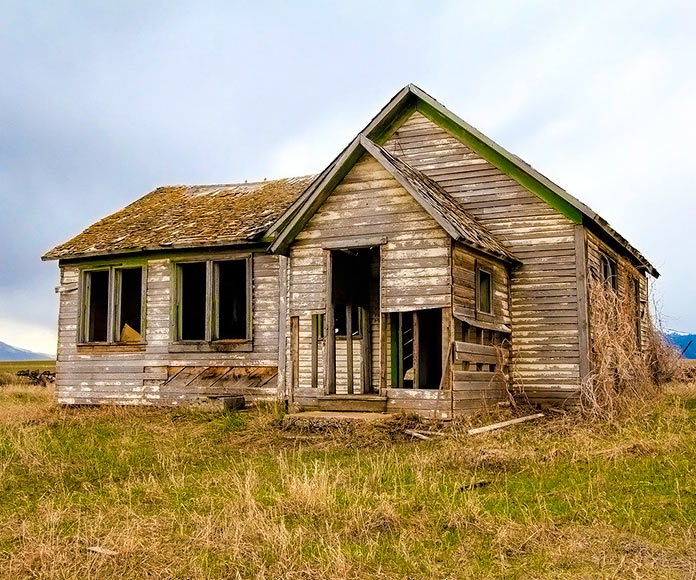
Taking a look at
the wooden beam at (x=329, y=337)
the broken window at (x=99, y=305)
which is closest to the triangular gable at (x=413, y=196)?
the wooden beam at (x=329, y=337)

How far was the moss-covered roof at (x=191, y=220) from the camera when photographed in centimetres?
1680

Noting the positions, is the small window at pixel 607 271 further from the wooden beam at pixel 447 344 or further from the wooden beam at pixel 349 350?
the wooden beam at pixel 349 350

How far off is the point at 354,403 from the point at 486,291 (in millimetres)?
3396

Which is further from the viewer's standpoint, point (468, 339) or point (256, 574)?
point (468, 339)

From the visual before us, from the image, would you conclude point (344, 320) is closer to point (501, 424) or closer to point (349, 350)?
point (349, 350)

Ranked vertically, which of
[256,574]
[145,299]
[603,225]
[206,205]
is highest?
[206,205]

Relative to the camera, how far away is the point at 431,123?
53.6 ft

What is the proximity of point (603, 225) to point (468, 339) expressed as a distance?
397cm

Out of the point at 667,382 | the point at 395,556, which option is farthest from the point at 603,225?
the point at 395,556

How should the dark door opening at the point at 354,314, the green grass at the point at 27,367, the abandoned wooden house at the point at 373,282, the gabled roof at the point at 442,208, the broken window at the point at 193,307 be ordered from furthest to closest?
the green grass at the point at 27,367
the broken window at the point at 193,307
the dark door opening at the point at 354,314
the abandoned wooden house at the point at 373,282
the gabled roof at the point at 442,208

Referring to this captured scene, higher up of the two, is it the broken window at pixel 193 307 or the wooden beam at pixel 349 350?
the broken window at pixel 193 307

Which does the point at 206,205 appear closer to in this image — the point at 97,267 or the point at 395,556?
the point at 97,267

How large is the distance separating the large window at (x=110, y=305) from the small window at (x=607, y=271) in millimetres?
10237

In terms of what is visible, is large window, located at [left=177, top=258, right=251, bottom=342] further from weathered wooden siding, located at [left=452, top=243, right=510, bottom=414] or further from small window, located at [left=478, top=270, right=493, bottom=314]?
weathered wooden siding, located at [left=452, top=243, right=510, bottom=414]
